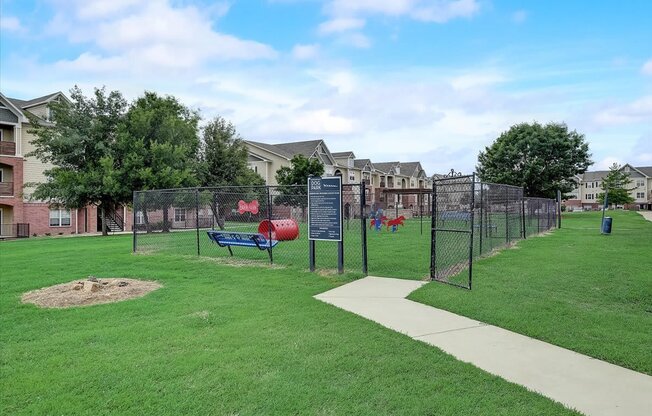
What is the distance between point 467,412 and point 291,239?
47.5 feet

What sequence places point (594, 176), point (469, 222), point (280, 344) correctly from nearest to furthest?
point (280, 344) < point (469, 222) < point (594, 176)

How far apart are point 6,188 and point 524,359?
37099 millimetres

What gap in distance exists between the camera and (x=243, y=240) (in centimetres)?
1280

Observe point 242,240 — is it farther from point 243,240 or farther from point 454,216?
point 454,216

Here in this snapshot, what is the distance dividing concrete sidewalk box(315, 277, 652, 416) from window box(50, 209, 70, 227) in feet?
113

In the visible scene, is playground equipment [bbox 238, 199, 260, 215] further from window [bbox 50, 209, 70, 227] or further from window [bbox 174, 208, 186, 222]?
window [bbox 50, 209, 70, 227]

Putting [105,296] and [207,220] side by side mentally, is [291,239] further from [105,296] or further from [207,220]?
[105,296]

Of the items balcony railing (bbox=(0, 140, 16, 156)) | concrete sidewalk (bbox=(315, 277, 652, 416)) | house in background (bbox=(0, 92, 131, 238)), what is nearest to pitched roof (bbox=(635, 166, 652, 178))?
house in background (bbox=(0, 92, 131, 238))

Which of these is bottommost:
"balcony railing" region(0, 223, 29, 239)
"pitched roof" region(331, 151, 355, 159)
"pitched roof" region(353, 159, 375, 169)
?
"balcony railing" region(0, 223, 29, 239)

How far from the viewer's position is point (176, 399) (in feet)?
12.8

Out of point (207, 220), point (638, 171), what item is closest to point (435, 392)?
point (207, 220)

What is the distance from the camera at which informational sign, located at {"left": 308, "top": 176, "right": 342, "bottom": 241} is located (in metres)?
10.1

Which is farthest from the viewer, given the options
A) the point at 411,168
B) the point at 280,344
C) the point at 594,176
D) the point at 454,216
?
the point at 594,176

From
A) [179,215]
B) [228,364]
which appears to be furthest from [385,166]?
[228,364]
